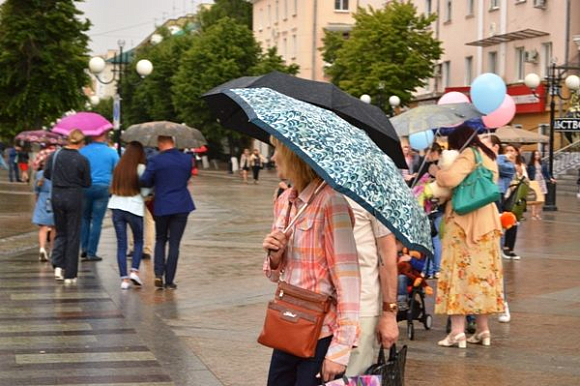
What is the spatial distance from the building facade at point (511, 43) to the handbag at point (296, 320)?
134 feet

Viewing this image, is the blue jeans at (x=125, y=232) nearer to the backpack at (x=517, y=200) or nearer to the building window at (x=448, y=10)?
the backpack at (x=517, y=200)

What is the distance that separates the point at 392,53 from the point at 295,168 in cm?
5078

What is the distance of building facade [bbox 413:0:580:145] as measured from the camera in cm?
4625

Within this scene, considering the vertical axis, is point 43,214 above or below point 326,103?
below

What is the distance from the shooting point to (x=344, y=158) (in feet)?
14.4

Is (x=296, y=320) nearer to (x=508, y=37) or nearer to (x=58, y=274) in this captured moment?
(x=58, y=274)

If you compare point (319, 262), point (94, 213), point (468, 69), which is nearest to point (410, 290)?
point (319, 262)

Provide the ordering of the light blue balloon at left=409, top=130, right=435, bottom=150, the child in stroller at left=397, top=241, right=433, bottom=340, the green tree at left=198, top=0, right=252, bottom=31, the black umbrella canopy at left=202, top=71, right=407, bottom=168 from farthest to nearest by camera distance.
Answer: the green tree at left=198, top=0, right=252, bottom=31, the light blue balloon at left=409, top=130, right=435, bottom=150, the child in stroller at left=397, top=241, right=433, bottom=340, the black umbrella canopy at left=202, top=71, right=407, bottom=168

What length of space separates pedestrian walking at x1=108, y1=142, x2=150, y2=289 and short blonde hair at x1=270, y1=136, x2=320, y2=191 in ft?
26.8

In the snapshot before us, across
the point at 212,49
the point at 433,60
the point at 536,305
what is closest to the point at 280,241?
the point at 536,305

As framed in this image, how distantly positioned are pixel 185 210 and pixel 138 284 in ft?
3.64

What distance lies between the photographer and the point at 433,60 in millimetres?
56281

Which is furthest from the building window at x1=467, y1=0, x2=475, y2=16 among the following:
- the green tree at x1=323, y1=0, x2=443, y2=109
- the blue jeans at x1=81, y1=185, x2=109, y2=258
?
the blue jeans at x1=81, y1=185, x2=109, y2=258

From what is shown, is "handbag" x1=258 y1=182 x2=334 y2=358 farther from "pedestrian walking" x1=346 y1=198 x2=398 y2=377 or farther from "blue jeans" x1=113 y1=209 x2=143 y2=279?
"blue jeans" x1=113 y1=209 x2=143 y2=279
